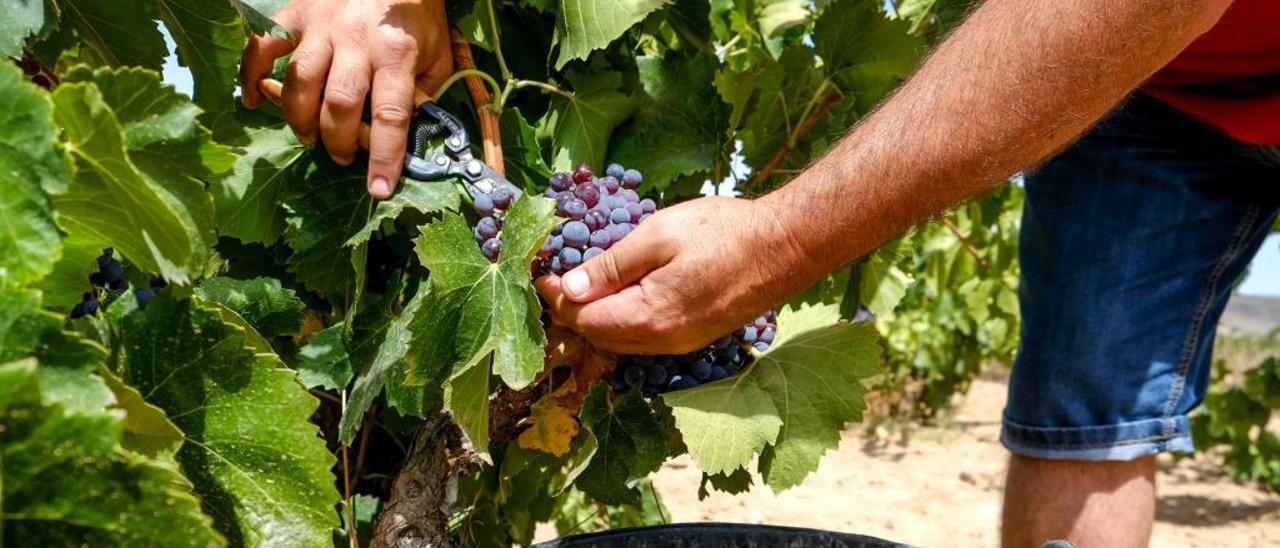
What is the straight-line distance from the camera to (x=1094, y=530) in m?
2.12

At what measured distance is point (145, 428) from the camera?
84cm

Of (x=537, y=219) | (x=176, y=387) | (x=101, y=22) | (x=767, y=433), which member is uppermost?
(x=101, y=22)

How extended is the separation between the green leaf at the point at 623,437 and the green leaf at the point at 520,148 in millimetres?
370

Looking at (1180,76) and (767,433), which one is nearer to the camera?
(767,433)

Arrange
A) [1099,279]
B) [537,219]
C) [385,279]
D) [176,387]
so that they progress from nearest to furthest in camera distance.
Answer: [176,387] < [537,219] < [385,279] < [1099,279]

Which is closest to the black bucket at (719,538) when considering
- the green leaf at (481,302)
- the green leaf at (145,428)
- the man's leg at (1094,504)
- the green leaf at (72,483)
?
the green leaf at (481,302)

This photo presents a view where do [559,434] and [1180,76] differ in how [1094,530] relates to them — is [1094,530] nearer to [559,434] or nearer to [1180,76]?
[1180,76]

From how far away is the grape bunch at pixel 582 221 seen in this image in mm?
1339

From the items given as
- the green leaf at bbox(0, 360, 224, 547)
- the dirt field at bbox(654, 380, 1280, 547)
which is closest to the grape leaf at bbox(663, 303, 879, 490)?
the green leaf at bbox(0, 360, 224, 547)

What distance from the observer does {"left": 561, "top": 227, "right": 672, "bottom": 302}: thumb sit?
1.30m

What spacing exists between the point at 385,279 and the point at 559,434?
46 cm

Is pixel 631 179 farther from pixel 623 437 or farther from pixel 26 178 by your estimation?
pixel 26 178

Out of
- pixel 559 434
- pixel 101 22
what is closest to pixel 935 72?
pixel 559 434

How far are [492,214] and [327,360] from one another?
13.4 inches
